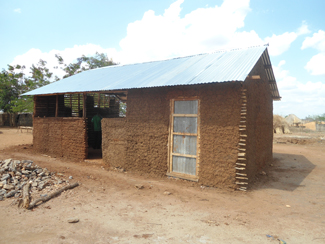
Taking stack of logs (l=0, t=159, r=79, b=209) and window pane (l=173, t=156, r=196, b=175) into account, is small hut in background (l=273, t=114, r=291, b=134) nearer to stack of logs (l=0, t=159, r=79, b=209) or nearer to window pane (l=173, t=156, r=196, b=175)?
window pane (l=173, t=156, r=196, b=175)

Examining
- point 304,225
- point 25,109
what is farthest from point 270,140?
point 25,109

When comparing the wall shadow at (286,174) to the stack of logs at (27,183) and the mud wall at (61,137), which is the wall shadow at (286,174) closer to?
the stack of logs at (27,183)

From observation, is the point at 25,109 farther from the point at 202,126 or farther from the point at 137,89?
the point at 202,126

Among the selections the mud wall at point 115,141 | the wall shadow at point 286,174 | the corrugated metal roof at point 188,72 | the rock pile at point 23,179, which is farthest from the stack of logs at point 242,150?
the rock pile at point 23,179

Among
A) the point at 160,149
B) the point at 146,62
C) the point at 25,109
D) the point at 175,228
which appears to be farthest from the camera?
the point at 25,109

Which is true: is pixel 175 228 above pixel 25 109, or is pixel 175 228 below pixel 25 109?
below

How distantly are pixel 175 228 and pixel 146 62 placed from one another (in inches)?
327

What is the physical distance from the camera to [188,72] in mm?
7441

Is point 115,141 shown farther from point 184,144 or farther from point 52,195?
point 52,195

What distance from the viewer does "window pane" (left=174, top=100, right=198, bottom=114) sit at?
6672 mm

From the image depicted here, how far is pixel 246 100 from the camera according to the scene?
239 inches

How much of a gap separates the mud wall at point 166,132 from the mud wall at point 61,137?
135cm

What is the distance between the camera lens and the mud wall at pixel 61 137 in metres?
9.19

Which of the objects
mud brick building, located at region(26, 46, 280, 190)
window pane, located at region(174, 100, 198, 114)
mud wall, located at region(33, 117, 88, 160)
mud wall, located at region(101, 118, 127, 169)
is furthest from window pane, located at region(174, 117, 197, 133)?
mud wall, located at region(33, 117, 88, 160)
